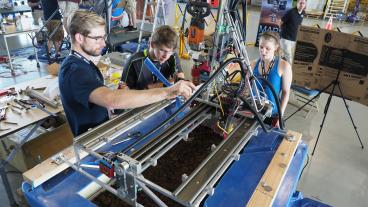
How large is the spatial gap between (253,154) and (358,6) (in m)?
11.5

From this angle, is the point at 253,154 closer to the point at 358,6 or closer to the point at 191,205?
the point at 191,205

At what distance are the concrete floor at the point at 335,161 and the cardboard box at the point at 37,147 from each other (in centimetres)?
19

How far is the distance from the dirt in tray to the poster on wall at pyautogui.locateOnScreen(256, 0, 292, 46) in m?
5.73

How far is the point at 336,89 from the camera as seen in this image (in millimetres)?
2783

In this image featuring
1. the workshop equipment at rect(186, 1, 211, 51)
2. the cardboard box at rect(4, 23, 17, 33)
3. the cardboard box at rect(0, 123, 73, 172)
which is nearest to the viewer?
the workshop equipment at rect(186, 1, 211, 51)

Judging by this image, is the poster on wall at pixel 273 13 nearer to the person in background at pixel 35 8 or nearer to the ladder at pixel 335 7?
the ladder at pixel 335 7

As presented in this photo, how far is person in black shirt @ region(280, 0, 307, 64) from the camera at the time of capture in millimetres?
5203

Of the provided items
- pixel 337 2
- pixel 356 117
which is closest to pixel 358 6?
pixel 337 2

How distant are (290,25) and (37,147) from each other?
15.9ft

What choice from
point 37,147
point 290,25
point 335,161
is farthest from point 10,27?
point 335,161

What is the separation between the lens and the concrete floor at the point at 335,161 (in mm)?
2494

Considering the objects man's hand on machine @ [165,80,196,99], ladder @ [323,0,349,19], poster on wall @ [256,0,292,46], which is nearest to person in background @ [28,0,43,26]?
poster on wall @ [256,0,292,46]

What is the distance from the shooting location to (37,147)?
2.44 meters

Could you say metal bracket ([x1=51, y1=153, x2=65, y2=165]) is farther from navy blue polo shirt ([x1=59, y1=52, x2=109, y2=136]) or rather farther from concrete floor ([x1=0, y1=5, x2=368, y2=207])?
concrete floor ([x1=0, y1=5, x2=368, y2=207])
